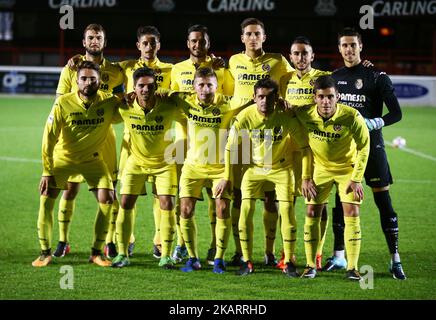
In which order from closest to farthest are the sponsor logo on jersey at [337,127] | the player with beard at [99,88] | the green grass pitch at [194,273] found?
the green grass pitch at [194,273] < the sponsor logo on jersey at [337,127] < the player with beard at [99,88]

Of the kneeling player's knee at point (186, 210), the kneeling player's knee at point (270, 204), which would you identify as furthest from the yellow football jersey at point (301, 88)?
the kneeling player's knee at point (186, 210)

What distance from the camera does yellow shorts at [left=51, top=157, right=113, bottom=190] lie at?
311 inches

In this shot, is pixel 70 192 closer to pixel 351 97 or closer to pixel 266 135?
pixel 266 135

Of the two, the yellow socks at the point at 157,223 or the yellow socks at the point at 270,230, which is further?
the yellow socks at the point at 157,223

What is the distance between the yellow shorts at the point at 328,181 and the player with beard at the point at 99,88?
6.52ft

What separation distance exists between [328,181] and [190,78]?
5.70ft

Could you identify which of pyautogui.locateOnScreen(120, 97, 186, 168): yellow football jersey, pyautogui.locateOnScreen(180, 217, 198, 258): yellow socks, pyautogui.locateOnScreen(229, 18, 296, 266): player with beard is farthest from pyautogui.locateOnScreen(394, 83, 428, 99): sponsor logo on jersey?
pyautogui.locateOnScreen(180, 217, 198, 258): yellow socks

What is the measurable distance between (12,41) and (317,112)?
64.7ft

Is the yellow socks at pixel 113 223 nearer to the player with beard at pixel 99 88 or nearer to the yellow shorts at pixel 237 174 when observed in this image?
the player with beard at pixel 99 88

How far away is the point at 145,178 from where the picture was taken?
26.0ft

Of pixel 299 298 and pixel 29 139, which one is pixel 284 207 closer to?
pixel 299 298

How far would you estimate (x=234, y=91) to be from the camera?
834 centimetres

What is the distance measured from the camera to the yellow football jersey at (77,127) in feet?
25.5

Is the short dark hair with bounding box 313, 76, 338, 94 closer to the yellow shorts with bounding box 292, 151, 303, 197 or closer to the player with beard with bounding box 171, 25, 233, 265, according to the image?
the yellow shorts with bounding box 292, 151, 303, 197
